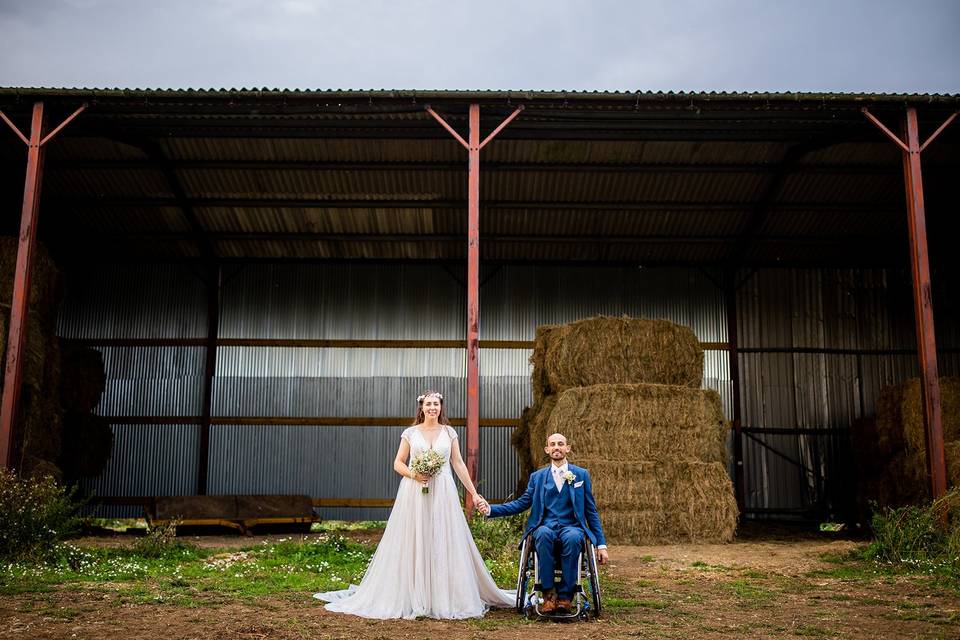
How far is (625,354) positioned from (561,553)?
272 inches

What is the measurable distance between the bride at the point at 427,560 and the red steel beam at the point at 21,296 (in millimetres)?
6235

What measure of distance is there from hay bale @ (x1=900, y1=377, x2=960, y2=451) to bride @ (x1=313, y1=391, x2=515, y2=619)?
30.4ft

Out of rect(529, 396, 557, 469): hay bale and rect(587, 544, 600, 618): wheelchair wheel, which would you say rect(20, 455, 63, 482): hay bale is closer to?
rect(529, 396, 557, 469): hay bale

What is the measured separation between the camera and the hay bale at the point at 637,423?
1205 centimetres

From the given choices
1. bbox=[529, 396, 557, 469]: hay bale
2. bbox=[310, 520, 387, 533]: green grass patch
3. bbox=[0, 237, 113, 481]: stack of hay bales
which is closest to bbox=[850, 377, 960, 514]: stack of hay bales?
bbox=[529, 396, 557, 469]: hay bale

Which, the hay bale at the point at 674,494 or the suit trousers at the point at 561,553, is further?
the hay bale at the point at 674,494

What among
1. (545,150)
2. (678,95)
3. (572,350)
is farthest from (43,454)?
(678,95)

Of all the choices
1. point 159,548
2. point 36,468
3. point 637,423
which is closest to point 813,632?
point 637,423

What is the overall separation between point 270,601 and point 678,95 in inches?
348

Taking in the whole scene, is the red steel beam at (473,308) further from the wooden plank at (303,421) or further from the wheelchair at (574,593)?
the wooden plank at (303,421)

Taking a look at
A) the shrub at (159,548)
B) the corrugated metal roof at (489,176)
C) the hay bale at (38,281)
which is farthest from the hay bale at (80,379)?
the shrub at (159,548)

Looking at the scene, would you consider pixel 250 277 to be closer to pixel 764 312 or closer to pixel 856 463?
pixel 764 312

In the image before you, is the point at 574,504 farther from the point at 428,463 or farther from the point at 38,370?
the point at 38,370

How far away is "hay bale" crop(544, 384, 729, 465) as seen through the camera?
39.5 feet
